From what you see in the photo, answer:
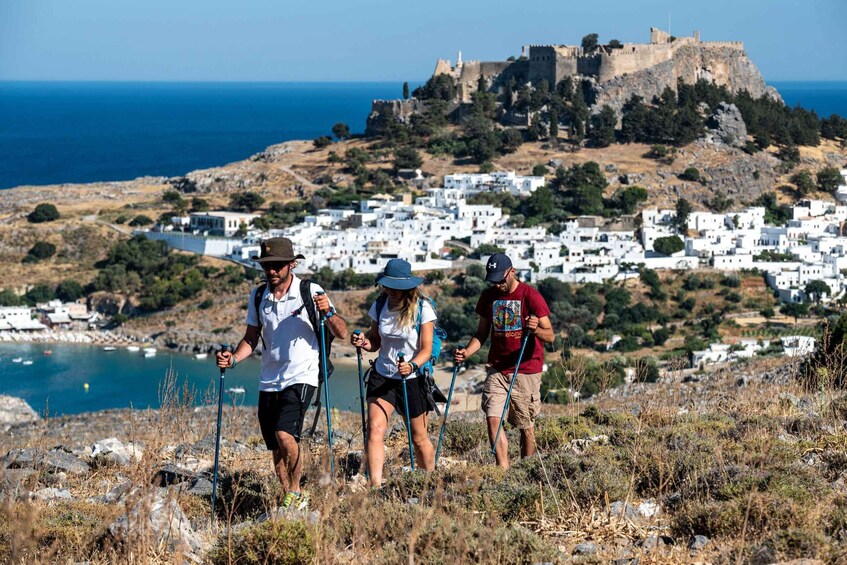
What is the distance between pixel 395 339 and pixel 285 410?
23.3 inches

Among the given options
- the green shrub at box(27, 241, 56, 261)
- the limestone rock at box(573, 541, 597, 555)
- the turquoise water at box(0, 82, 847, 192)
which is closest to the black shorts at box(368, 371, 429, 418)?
the limestone rock at box(573, 541, 597, 555)

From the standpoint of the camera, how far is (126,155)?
320 ft

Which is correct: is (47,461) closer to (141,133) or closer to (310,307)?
(310,307)

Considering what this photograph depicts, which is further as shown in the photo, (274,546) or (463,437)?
(463,437)

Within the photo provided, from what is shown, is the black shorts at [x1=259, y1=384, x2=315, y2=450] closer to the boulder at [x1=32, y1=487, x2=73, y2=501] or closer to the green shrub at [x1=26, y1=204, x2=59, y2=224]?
the boulder at [x1=32, y1=487, x2=73, y2=501]

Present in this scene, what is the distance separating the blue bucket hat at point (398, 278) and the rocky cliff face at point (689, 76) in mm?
45169

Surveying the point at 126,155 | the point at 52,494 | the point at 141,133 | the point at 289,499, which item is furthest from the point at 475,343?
the point at 141,133

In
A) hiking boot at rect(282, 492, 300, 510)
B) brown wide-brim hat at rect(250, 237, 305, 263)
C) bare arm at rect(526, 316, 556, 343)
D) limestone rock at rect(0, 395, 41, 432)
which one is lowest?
limestone rock at rect(0, 395, 41, 432)

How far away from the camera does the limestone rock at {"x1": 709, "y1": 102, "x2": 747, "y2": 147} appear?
4831 cm

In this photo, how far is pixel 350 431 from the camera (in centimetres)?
747

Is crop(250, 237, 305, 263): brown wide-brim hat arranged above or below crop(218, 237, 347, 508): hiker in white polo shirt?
above

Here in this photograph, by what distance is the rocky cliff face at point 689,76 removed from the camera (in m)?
49.6

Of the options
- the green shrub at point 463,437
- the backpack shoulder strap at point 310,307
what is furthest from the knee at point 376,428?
the green shrub at point 463,437

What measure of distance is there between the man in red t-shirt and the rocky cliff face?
147ft
